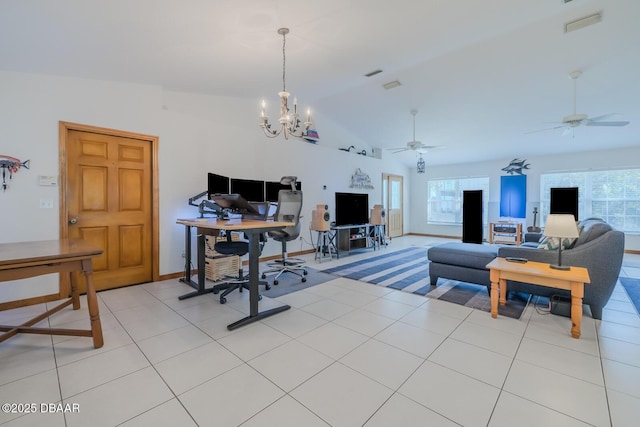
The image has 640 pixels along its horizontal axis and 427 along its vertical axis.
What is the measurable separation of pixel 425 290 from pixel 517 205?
5.93 meters

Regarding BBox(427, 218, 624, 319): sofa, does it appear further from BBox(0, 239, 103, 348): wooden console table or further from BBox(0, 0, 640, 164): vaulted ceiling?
BBox(0, 239, 103, 348): wooden console table

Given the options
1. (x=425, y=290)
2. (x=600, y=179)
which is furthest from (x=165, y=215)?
(x=600, y=179)

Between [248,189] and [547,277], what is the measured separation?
4055 mm

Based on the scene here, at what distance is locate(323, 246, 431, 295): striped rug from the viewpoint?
396 cm

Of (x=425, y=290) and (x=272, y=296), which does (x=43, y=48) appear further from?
(x=425, y=290)

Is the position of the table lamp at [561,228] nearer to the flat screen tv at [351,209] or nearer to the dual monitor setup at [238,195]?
the dual monitor setup at [238,195]

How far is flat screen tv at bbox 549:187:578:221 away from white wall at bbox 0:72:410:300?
5313 mm

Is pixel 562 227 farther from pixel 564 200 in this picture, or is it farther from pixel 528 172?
pixel 528 172

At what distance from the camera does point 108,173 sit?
3.68 m

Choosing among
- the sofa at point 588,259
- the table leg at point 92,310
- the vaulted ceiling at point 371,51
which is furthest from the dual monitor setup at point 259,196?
the sofa at point 588,259

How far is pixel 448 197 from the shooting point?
9.12 metres

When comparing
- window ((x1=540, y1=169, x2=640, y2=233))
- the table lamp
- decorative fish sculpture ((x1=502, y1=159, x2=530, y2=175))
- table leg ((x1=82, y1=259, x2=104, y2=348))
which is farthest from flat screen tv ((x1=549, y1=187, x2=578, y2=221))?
table leg ((x1=82, y1=259, x2=104, y2=348))

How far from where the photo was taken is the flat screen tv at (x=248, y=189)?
Result: 14.7ft

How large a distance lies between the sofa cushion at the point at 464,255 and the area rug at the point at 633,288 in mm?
1487
